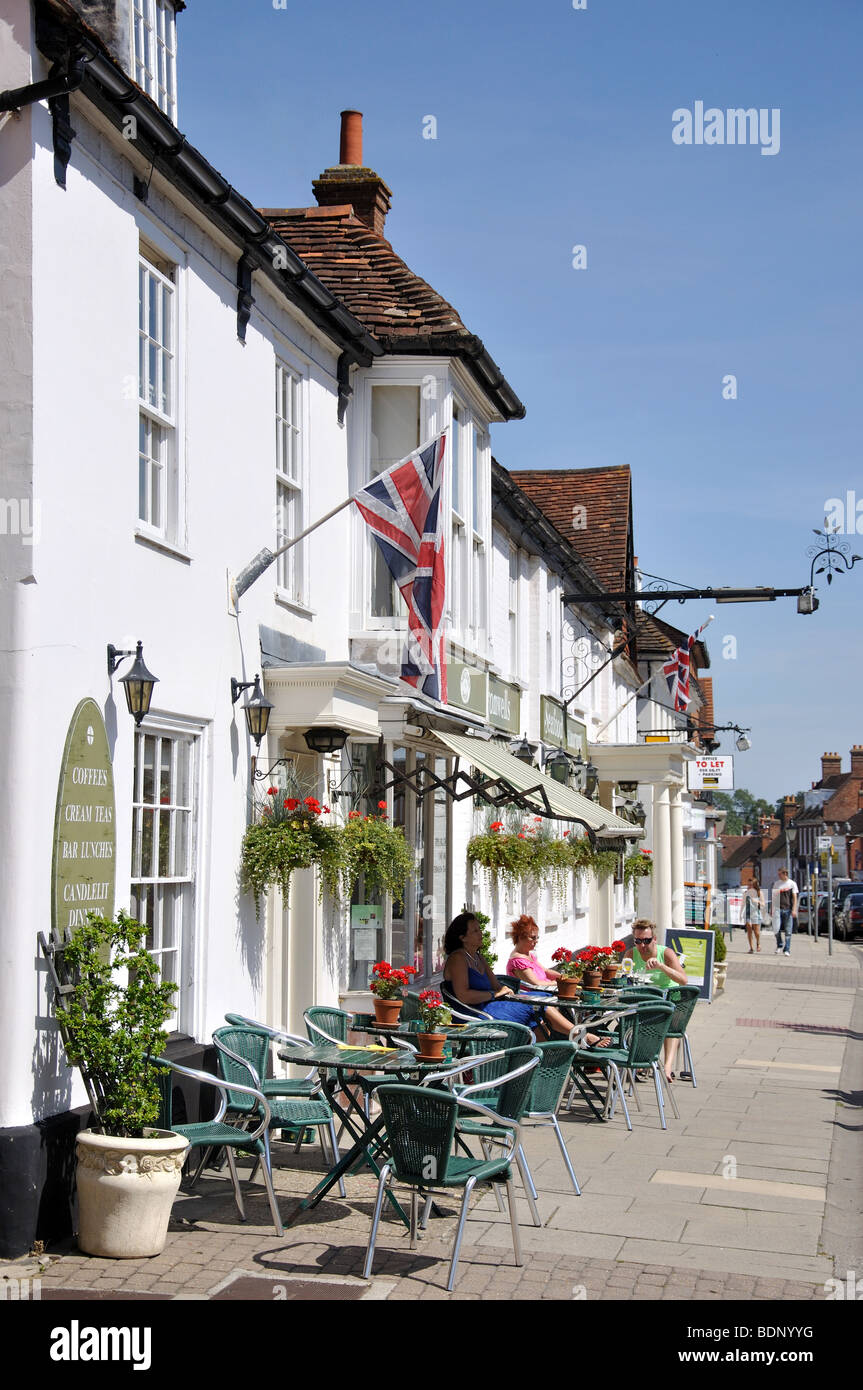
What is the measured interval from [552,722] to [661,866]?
6.25 m

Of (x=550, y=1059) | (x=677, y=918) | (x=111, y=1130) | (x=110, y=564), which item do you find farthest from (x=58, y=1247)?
(x=677, y=918)

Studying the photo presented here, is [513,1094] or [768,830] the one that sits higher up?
[513,1094]

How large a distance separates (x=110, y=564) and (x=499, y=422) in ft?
26.1

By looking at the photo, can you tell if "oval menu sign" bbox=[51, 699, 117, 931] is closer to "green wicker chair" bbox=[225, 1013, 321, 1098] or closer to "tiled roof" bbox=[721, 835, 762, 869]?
"green wicker chair" bbox=[225, 1013, 321, 1098]

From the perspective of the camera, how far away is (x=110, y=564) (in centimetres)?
756

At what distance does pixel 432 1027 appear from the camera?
7734 mm

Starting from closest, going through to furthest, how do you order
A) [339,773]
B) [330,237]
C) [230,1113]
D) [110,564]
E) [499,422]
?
[110,564] < [230,1113] < [339,773] < [330,237] < [499,422]

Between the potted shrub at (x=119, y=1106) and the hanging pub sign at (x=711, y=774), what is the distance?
33.0 meters

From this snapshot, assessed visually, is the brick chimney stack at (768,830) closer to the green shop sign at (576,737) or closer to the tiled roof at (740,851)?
the tiled roof at (740,851)

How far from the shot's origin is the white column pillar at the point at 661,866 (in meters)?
24.8

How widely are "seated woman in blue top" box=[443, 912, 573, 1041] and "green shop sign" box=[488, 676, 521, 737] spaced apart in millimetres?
5112

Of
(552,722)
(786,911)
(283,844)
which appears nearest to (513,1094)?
(283,844)

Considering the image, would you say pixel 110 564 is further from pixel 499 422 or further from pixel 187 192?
pixel 499 422

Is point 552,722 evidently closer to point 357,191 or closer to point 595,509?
point 357,191
